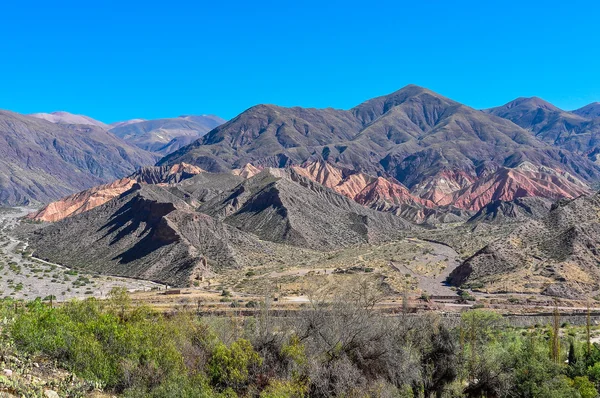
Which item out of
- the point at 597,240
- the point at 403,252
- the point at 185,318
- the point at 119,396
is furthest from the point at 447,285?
the point at 119,396

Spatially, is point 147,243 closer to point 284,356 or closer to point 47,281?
point 47,281

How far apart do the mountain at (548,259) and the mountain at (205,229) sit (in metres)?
40.5

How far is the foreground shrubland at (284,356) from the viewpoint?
18.8 meters

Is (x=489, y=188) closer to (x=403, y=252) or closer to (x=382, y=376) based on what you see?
(x=403, y=252)

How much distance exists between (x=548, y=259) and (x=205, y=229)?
58.9 metres

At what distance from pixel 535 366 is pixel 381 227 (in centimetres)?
10676

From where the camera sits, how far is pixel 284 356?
2258 centimetres

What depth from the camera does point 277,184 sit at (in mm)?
127250

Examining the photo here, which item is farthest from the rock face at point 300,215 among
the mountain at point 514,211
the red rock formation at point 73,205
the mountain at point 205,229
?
the red rock formation at point 73,205

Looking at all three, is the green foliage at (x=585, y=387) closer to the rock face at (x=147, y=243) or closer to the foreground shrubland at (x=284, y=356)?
the foreground shrubland at (x=284, y=356)

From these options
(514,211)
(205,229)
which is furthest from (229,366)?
(514,211)

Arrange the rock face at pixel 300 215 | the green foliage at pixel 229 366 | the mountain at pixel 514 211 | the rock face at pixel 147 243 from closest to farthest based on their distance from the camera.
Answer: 1. the green foliage at pixel 229 366
2. the rock face at pixel 147 243
3. the rock face at pixel 300 215
4. the mountain at pixel 514 211

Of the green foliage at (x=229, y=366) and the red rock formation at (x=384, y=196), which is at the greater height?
the red rock formation at (x=384, y=196)

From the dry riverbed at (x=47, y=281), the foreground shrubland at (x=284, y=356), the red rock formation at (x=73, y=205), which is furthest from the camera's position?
the red rock formation at (x=73, y=205)
